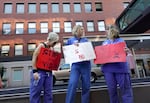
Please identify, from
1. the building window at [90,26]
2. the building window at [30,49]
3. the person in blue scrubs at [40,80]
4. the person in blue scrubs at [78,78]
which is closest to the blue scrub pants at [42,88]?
the person in blue scrubs at [40,80]

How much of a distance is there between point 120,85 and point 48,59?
1446 mm

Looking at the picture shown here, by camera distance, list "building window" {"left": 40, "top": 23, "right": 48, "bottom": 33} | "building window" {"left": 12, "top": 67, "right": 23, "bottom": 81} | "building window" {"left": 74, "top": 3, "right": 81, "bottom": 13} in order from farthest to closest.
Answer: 1. "building window" {"left": 74, "top": 3, "right": 81, "bottom": 13}
2. "building window" {"left": 40, "top": 23, "right": 48, "bottom": 33}
3. "building window" {"left": 12, "top": 67, "right": 23, "bottom": 81}

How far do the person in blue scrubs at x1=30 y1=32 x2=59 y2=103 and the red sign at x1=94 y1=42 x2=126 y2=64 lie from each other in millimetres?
990

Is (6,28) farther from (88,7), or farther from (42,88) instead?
(42,88)

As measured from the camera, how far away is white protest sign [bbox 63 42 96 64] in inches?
170

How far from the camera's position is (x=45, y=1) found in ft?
112

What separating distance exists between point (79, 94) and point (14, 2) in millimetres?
31803

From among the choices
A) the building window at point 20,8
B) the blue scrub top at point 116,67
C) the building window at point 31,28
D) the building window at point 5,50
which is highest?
the building window at point 20,8

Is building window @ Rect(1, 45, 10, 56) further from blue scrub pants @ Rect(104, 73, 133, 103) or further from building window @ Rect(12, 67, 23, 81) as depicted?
blue scrub pants @ Rect(104, 73, 133, 103)

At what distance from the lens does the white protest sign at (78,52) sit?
14.2ft

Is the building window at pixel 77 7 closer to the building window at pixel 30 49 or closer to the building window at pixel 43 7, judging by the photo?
the building window at pixel 43 7

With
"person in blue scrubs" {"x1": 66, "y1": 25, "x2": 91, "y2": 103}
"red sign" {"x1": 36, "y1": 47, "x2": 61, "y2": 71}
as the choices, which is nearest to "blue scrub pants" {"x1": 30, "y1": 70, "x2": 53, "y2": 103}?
"red sign" {"x1": 36, "y1": 47, "x2": 61, "y2": 71}

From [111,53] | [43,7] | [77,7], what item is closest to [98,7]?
[77,7]

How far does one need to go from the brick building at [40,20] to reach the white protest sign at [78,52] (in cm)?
2652
